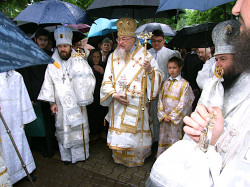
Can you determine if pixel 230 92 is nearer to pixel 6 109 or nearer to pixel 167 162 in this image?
pixel 167 162

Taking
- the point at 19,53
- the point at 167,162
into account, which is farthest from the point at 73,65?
the point at 167,162

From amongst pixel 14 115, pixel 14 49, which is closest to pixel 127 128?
pixel 14 115

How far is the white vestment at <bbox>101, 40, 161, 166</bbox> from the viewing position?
336cm

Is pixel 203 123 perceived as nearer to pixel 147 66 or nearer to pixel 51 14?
pixel 147 66

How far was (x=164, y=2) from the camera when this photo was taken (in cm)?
285

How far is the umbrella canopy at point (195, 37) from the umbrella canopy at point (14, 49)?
372cm

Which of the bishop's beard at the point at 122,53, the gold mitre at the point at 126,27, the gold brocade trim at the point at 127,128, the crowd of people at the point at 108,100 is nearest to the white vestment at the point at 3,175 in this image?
the crowd of people at the point at 108,100

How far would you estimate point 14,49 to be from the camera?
1.15 metres

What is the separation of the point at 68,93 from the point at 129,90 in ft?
3.28

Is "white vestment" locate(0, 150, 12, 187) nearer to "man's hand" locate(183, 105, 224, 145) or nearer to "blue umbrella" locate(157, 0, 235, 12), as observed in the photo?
"man's hand" locate(183, 105, 224, 145)

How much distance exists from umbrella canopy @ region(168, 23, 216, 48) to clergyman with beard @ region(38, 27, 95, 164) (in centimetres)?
222

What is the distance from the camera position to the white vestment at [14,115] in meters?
2.93

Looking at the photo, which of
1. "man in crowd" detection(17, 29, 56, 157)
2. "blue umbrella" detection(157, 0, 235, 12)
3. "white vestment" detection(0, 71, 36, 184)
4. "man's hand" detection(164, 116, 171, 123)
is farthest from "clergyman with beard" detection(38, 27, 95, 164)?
"blue umbrella" detection(157, 0, 235, 12)

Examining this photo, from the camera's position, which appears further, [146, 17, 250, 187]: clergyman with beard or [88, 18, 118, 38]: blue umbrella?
[88, 18, 118, 38]: blue umbrella
